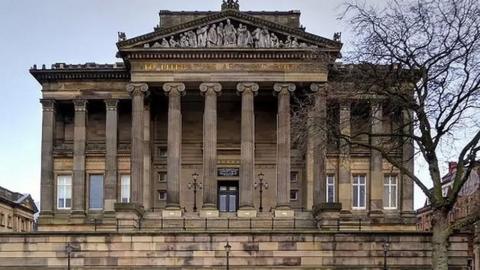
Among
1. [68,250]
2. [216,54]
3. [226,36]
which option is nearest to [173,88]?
[216,54]

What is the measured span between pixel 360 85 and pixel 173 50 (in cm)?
2606

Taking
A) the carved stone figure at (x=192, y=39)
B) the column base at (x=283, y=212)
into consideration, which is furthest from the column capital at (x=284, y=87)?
the column base at (x=283, y=212)

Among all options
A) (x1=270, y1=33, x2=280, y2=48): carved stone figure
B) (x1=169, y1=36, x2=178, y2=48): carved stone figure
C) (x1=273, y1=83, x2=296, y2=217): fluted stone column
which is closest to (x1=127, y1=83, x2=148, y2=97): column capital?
(x1=169, y1=36, x2=178, y2=48): carved stone figure

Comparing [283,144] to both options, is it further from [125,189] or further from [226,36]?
[125,189]

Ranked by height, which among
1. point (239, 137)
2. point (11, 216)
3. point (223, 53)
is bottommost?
point (11, 216)

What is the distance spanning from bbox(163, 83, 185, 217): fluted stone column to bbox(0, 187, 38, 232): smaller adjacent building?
49568 mm

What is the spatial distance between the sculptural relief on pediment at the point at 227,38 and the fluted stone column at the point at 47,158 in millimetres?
10943

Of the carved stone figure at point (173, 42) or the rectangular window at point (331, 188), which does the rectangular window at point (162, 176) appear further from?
the rectangular window at point (331, 188)

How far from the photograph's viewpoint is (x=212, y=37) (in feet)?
216

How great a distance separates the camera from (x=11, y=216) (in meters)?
118


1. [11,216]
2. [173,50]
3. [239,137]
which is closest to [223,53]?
[173,50]

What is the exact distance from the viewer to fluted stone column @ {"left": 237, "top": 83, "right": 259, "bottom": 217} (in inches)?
2537

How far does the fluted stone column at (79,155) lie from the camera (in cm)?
7025

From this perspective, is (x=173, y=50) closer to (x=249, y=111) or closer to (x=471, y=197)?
(x=249, y=111)
